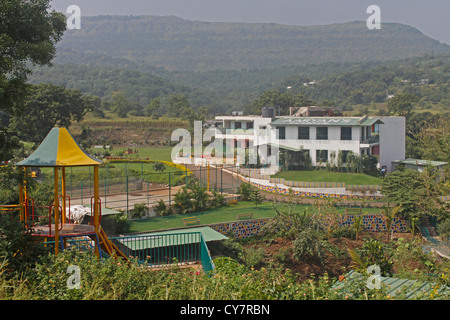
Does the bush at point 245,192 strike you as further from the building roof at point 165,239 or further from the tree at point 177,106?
the tree at point 177,106

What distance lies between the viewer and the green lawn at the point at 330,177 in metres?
32.0

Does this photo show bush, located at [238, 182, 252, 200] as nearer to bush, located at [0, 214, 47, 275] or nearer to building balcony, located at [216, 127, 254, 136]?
building balcony, located at [216, 127, 254, 136]

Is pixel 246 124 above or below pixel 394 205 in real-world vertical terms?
above

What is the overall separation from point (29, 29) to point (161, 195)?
16.0 metres

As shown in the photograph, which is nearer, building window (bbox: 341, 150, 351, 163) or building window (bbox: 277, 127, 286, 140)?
building window (bbox: 341, 150, 351, 163)

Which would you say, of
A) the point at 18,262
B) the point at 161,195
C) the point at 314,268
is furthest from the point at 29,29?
the point at 161,195

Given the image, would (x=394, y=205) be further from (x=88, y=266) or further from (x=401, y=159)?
(x=88, y=266)

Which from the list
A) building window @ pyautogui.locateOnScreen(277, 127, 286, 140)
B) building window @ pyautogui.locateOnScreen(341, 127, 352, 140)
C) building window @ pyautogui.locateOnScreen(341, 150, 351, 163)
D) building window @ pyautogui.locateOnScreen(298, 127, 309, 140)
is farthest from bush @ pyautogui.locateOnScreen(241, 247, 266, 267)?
building window @ pyautogui.locateOnScreen(277, 127, 286, 140)

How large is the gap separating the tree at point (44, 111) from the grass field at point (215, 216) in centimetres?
2101

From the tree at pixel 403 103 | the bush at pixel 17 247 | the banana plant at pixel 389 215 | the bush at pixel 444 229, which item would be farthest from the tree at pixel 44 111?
the tree at pixel 403 103

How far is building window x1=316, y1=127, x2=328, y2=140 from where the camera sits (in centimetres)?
3669

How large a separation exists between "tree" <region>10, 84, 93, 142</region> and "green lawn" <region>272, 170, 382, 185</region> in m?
19.3

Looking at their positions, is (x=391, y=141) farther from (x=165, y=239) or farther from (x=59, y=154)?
(x=59, y=154)

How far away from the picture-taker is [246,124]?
155ft
